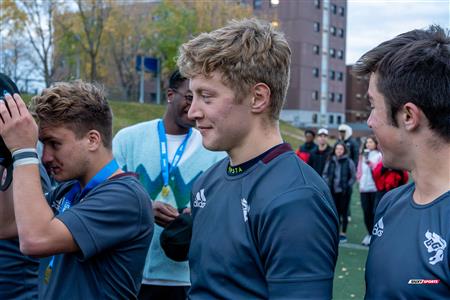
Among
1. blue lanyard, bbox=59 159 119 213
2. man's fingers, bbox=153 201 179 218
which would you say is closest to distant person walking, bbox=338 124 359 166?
man's fingers, bbox=153 201 179 218

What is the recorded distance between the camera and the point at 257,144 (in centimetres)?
224

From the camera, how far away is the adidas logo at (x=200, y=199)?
2.40 metres

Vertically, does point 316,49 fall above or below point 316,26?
below

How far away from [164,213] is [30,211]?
1.33 meters

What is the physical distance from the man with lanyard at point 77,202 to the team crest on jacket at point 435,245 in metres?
1.29

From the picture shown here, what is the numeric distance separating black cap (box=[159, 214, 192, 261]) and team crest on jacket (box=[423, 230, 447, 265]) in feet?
5.36

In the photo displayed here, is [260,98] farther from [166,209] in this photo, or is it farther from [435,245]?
[166,209]

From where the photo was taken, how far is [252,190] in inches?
82.9

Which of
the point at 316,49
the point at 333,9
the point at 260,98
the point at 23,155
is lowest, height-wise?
the point at 23,155

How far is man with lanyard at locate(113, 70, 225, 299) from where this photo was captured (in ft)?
12.5

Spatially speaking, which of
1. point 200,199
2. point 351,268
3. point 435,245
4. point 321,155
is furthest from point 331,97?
point 435,245

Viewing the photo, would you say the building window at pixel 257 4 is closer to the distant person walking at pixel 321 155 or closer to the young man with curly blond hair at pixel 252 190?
the distant person walking at pixel 321 155

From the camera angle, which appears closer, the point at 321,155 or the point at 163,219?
the point at 163,219

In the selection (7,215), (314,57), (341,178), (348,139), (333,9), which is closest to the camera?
(7,215)
